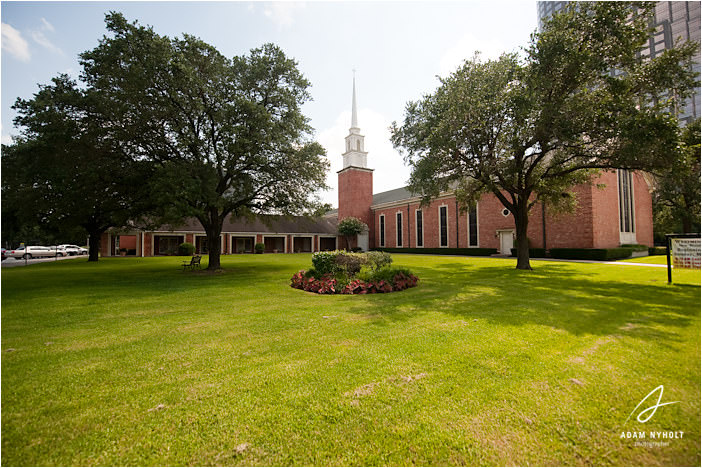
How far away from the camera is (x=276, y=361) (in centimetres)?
365

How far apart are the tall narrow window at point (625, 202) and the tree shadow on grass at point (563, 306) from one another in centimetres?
2084

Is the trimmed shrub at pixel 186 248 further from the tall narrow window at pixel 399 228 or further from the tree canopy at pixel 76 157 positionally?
the tall narrow window at pixel 399 228

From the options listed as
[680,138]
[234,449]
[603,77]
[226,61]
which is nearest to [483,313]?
[234,449]

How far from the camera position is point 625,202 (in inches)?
993

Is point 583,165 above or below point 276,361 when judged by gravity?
above

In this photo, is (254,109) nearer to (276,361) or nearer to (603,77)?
(276,361)

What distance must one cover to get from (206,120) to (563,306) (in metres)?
16.0

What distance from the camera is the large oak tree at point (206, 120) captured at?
1177 centimetres

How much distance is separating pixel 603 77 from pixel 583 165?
12.7 feet

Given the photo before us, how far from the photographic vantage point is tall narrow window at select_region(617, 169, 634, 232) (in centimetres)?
2458

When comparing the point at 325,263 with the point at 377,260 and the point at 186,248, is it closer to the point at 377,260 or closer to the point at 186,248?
the point at 377,260

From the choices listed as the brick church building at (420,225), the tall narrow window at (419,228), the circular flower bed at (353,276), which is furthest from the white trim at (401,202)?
the circular flower bed at (353,276)

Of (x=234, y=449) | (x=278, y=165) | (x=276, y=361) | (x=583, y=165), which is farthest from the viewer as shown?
(x=278, y=165)

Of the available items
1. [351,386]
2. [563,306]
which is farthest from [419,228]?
[351,386]
